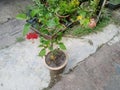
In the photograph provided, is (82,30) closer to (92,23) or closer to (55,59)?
(92,23)

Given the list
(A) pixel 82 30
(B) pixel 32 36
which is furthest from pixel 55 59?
(A) pixel 82 30

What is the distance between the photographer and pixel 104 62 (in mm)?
2795

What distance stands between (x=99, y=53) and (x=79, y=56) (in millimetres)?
282

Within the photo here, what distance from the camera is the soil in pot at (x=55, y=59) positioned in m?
2.54

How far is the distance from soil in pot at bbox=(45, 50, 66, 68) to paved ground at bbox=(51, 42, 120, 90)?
21 cm

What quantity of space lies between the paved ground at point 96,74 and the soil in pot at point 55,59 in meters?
0.21

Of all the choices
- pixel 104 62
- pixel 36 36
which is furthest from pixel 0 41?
pixel 104 62

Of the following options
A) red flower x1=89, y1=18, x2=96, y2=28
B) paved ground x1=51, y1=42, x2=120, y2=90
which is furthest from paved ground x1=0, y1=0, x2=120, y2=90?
red flower x1=89, y1=18, x2=96, y2=28

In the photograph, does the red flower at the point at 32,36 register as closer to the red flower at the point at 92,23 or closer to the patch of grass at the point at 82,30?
the patch of grass at the point at 82,30

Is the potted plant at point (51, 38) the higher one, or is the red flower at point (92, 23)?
the potted plant at point (51, 38)

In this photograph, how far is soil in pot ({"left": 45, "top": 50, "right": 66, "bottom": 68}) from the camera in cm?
254

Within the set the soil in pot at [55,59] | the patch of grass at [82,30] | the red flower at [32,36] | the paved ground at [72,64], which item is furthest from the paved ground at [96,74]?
the red flower at [32,36]

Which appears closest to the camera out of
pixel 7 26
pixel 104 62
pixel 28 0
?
pixel 104 62

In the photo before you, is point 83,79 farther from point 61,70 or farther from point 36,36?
point 36,36
